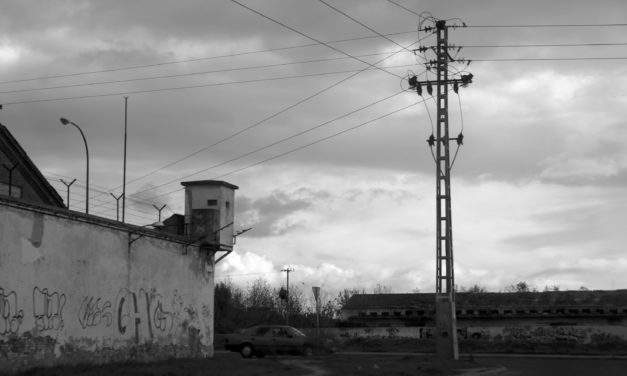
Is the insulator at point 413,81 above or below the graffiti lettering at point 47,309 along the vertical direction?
above

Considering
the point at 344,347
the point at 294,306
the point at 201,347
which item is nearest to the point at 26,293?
the point at 201,347

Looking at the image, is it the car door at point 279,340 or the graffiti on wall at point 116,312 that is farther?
→ the car door at point 279,340

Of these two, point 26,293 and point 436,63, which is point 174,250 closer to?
point 26,293

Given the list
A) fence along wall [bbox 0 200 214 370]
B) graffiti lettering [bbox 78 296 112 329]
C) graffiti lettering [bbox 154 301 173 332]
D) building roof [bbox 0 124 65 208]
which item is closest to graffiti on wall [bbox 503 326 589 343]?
building roof [bbox 0 124 65 208]

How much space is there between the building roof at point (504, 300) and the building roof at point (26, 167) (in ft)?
112

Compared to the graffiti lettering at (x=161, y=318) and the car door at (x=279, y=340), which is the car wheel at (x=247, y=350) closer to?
the car door at (x=279, y=340)

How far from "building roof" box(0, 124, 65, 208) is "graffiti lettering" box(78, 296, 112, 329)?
18130 mm

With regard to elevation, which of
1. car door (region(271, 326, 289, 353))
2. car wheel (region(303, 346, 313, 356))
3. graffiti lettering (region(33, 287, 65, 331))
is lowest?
car wheel (region(303, 346, 313, 356))

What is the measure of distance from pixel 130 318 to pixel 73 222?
3631 mm

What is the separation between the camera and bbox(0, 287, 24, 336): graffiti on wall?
17672mm

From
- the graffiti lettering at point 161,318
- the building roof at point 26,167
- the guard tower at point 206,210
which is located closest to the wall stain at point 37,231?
the graffiti lettering at point 161,318

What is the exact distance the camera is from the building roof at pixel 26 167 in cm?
3800

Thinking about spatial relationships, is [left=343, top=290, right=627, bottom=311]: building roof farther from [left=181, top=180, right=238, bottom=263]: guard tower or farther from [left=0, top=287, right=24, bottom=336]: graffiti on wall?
[left=0, top=287, right=24, bottom=336]: graffiti on wall

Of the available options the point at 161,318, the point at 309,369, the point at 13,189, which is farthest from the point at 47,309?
the point at 13,189
